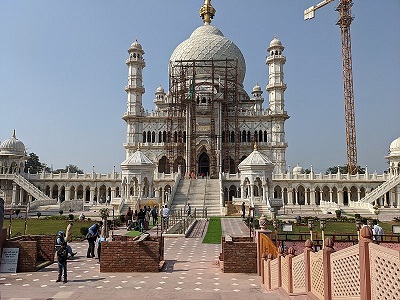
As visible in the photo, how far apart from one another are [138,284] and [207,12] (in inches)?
Result: 2353

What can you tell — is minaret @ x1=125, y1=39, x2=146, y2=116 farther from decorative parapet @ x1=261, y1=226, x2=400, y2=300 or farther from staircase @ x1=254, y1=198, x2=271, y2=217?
decorative parapet @ x1=261, y1=226, x2=400, y2=300

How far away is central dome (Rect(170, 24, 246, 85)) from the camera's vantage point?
5544cm

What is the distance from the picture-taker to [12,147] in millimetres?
45250

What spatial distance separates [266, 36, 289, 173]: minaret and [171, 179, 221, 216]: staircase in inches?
520

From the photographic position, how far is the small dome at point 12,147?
45.0 metres

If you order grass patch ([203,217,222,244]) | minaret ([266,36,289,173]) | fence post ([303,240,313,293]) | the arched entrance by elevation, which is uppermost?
minaret ([266,36,289,173])

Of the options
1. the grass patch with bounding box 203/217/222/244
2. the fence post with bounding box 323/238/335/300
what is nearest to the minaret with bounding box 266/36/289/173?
the grass patch with bounding box 203/217/222/244

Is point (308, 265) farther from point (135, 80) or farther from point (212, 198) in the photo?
point (135, 80)

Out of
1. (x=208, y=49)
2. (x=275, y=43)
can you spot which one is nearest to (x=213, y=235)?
(x=275, y=43)

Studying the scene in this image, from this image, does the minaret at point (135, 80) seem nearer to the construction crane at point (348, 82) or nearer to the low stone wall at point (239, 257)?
the construction crane at point (348, 82)

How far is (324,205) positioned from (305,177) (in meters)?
6.89

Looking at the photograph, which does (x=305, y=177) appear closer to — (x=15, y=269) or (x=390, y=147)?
(x=390, y=147)

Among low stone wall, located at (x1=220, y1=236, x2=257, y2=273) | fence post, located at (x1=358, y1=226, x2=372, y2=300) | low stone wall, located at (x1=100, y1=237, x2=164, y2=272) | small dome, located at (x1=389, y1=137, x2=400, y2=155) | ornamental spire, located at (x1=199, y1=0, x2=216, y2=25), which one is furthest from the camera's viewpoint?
ornamental spire, located at (x1=199, y1=0, x2=216, y2=25)

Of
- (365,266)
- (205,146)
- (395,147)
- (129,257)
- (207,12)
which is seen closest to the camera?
(365,266)
